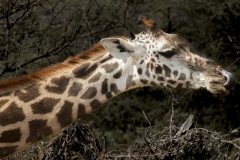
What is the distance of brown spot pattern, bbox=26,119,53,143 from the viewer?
203 inches

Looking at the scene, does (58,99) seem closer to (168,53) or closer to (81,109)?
(81,109)

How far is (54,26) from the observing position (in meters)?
10.9

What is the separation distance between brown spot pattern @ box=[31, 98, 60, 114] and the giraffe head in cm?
63

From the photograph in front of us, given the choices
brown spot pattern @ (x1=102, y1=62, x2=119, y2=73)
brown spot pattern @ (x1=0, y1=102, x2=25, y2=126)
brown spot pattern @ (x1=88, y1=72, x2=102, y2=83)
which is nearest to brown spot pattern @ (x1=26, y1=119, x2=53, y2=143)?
brown spot pattern @ (x1=0, y1=102, x2=25, y2=126)

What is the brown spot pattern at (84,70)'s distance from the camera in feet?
A: 17.7

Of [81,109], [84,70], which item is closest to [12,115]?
[81,109]

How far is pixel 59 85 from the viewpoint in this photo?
17.5ft

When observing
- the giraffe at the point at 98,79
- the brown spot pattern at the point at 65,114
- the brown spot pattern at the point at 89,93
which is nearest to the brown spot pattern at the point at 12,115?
the giraffe at the point at 98,79

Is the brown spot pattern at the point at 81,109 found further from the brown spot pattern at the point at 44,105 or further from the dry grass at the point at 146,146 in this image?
the dry grass at the point at 146,146

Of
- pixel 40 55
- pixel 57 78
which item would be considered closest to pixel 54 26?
pixel 40 55

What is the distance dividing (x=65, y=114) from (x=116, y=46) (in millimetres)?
690

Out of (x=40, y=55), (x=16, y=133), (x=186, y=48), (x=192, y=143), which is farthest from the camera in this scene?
(x=40, y=55)

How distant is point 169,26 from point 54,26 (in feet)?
6.31

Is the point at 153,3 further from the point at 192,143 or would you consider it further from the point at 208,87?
the point at 208,87
